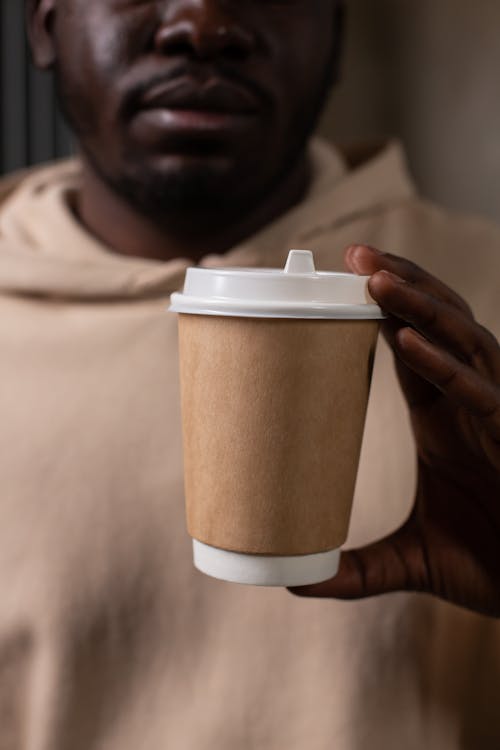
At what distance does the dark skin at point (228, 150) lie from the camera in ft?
2.79

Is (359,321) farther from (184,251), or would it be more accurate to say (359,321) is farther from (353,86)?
(353,86)

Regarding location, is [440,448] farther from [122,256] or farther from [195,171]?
[122,256]

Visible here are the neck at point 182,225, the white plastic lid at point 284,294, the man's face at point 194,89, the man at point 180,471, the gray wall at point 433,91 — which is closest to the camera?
the white plastic lid at point 284,294

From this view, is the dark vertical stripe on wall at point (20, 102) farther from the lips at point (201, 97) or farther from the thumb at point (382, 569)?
the thumb at point (382, 569)

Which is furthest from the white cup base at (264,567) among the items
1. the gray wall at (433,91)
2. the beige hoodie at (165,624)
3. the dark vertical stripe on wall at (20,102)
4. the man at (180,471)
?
the dark vertical stripe on wall at (20,102)

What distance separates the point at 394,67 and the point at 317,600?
1233mm

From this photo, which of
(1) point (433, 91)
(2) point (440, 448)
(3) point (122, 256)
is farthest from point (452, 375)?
(1) point (433, 91)

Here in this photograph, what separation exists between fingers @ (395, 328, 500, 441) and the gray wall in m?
1.15

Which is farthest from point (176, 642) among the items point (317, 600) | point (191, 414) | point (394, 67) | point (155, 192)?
point (394, 67)

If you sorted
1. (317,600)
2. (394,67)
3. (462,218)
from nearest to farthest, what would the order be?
(317,600)
(462,218)
(394,67)

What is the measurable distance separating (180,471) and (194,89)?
1.36 feet

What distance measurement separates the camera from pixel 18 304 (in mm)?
1240

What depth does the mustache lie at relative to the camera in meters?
1.11

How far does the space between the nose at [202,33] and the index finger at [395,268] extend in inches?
18.8
